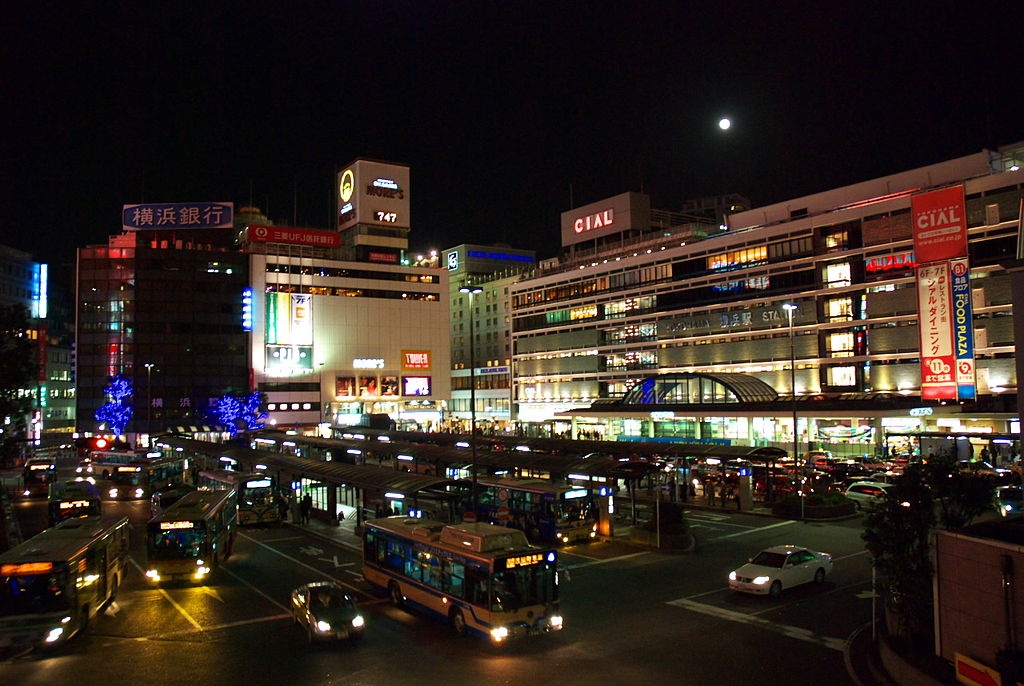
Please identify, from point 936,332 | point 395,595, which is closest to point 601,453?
point 395,595

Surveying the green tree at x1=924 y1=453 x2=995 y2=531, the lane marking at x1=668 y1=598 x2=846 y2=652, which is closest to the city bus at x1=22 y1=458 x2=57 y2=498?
the lane marking at x1=668 y1=598 x2=846 y2=652

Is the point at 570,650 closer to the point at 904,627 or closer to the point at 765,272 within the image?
the point at 904,627

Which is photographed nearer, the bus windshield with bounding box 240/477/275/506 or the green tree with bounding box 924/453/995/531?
the green tree with bounding box 924/453/995/531

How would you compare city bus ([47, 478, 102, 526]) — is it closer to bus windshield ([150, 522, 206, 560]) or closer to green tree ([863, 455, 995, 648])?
bus windshield ([150, 522, 206, 560])

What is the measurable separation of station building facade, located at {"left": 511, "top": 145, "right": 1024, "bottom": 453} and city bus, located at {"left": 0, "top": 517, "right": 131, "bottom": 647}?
40.4 metres

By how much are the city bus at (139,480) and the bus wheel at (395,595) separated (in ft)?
108

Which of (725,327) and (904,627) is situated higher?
(725,327)

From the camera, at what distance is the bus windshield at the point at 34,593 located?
→ 16.4 metres

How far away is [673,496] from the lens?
127 feet

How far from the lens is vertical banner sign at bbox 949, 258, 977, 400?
183ft

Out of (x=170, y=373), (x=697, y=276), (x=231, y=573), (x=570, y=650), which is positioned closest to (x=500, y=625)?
(x=570, y=650)

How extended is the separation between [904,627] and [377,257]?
97984mm

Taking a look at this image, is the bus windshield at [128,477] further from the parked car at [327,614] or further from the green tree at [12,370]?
the parked car at [327,614]

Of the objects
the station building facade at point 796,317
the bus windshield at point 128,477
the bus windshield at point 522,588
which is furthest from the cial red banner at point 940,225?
the bus windshield at point 128,477
